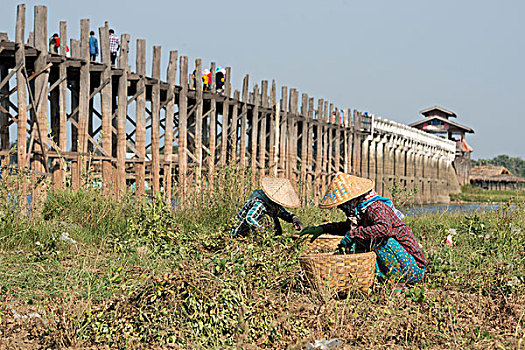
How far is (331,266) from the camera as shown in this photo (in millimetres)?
4273

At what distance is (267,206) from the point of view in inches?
226

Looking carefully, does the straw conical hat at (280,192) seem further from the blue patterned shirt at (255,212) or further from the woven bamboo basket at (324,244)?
the woven bamboo basket at (324,244)

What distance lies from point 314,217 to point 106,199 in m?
2.79

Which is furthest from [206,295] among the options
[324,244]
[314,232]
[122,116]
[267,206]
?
[122,116]

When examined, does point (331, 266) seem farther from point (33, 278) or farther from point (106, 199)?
point (106, 199)

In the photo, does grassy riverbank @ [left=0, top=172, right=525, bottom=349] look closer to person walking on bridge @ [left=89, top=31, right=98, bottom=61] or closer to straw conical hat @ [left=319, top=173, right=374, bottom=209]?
straw conical hat @ [left=319, top=173, right=374, bottom=209]

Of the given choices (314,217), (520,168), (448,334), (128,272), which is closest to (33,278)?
(128,272)

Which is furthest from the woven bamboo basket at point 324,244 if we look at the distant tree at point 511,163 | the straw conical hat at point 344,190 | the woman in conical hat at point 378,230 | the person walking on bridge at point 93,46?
the distant tree at point 511,163

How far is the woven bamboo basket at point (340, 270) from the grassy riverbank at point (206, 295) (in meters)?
0.11

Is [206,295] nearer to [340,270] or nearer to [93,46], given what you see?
[340,270]

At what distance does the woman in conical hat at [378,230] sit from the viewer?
15.3 feet

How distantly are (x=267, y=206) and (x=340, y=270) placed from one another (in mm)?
1590

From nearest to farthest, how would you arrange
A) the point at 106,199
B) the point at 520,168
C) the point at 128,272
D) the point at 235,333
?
1. the point at 235,333
2. the point at 128,272
3. the point at 106,199
4. the point at 520,168

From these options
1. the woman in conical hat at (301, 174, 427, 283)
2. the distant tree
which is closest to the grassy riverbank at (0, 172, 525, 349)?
the woman in conical hat at (301, 174, 427, 283)
